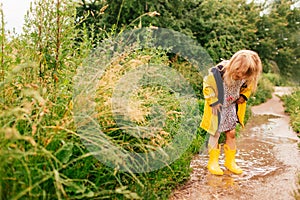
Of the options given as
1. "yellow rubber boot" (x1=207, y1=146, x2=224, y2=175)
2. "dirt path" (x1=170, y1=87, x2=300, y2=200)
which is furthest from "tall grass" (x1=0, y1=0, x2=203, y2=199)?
"yellow rubber boot" (x1=207, y1=146, x2=224, y2=175)

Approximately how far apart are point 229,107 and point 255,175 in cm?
92

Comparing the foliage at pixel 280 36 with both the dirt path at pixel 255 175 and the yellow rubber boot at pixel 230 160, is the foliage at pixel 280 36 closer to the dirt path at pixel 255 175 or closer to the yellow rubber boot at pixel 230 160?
the dirt path at pixel 255 175

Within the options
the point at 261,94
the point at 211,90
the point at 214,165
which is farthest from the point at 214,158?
the point at 261,94

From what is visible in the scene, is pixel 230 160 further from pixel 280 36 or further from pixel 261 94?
pixel 280 36

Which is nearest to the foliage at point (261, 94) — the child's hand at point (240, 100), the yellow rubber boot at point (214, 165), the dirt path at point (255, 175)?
the dirt path at point (255, 175)

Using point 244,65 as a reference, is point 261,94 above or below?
below

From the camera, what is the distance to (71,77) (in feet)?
11.9

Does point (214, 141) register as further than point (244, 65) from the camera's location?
Yes

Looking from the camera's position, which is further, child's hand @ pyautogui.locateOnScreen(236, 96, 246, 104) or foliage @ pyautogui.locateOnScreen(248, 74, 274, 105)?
foliage @ pyautogui.locateOnScreen(248, 74, 274, 105)

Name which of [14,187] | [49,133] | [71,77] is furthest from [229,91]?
[14,187]

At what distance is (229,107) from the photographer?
4.86 metres

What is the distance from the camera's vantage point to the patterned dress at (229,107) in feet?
15.5

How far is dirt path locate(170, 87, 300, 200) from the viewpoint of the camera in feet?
12.8

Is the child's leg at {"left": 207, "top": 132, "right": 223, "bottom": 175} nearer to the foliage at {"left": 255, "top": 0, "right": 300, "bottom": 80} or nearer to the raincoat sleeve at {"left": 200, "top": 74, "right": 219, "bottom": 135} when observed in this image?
the raincoat sleeve at {"left": 200, "top": 74, "right": 219, "bottom": 135}
